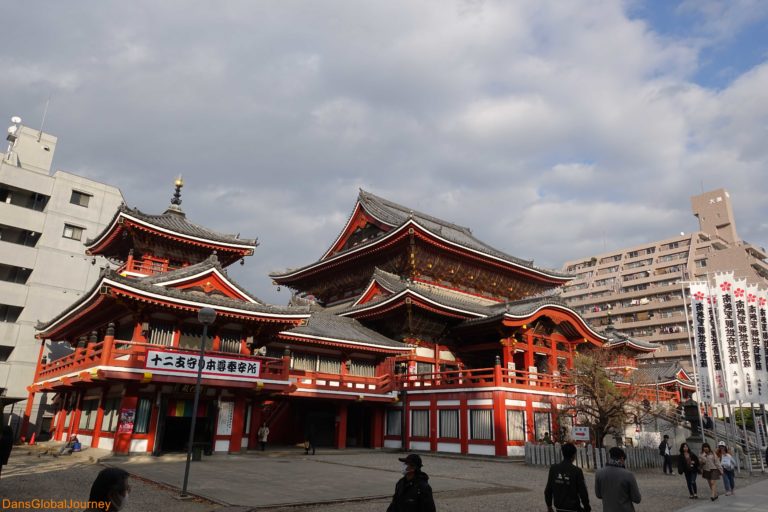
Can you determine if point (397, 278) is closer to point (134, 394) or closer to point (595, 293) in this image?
point (134, 394)

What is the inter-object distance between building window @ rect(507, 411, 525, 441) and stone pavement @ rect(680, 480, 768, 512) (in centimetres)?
1036

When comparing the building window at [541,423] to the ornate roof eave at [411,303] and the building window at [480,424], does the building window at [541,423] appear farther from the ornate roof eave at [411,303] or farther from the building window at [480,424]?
the ornate roof eave at [411,303]

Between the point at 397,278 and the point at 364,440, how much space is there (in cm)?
1160

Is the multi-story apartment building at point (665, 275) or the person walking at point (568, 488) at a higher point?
the multi-story apartment building at point (665, 275)

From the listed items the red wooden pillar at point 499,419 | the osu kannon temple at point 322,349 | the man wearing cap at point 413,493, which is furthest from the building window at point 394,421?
the man wearing cap at point 413,493

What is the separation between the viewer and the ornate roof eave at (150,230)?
29781 mm

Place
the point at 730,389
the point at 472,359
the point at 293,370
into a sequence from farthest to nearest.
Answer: the point at 472,359, the point at 293,370, the point at 730,389

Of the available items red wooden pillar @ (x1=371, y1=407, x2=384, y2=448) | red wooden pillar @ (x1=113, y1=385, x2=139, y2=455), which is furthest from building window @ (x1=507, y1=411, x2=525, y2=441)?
red wooden pillar @ (x1=113, y1=385, x2=139, y2=455)

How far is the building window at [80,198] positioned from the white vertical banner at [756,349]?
5536cm

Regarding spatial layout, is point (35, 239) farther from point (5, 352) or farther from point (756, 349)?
point (756, 349)

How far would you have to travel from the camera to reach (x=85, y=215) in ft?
172

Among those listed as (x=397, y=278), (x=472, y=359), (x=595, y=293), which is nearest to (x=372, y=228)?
(x=397, y=278)

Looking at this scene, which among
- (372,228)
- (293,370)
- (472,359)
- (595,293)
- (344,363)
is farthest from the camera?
(595,293)

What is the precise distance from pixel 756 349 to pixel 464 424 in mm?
15563
